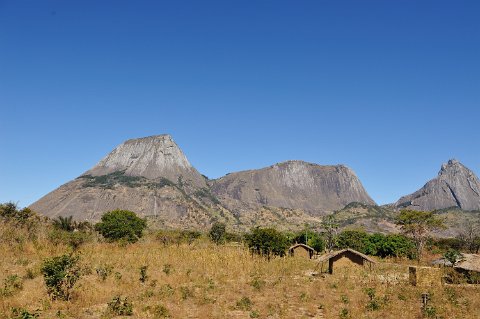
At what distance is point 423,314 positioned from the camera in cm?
1408

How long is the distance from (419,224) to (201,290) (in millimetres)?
67715

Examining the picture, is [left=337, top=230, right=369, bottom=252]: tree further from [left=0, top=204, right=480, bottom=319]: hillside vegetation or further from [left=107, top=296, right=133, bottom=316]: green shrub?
[left=107, top=296, right=133, bottom=316]: green shrub

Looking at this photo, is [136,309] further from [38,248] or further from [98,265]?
[38,248]

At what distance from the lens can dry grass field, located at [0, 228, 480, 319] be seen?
12.6 m

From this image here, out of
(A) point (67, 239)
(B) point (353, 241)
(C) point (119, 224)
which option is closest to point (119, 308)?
(A) point (67, 239)

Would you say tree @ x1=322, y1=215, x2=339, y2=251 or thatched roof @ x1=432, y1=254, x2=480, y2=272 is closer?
thatched roof @ x1=432, y1=254, x2=480, y2=272

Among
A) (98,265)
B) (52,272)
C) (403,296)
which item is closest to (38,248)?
(98,265)

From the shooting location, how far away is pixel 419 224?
72.5 m

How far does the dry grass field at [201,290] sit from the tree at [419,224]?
54.0 meters

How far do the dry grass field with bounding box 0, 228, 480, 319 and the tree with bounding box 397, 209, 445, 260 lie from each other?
5395 cm

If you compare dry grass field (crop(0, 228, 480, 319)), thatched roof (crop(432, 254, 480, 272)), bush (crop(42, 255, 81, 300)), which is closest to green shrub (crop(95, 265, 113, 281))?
dry grass field (crop(0, 228, 480, 319))

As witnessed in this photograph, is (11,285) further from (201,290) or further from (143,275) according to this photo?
(201,290)

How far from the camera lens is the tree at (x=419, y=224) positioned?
70.5 metres

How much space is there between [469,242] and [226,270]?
2922 inches
